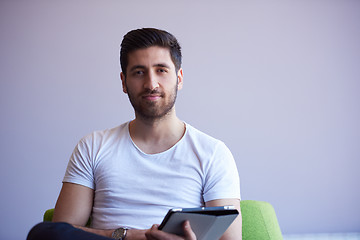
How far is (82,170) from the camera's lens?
1.53 meters

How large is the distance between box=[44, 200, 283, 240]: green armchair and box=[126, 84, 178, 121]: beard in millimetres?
531

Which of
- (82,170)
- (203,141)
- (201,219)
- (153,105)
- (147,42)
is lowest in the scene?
(201,219)

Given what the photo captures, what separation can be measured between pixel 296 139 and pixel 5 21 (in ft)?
8.77

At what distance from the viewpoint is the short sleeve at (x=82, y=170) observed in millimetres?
1531

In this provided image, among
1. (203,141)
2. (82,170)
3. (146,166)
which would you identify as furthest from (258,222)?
(82,170)

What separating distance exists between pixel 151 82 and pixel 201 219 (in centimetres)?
65

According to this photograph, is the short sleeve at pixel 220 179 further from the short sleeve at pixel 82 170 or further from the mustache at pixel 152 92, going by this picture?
the short sleeve at pixel 82 170

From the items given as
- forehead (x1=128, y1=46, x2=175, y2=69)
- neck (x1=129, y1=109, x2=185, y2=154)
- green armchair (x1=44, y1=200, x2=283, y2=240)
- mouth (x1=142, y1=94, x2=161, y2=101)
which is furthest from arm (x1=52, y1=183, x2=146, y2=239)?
forehead (x1=128, y1=46, x2=175, y2=69)

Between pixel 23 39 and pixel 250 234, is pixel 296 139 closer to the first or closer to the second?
pixel 250 234

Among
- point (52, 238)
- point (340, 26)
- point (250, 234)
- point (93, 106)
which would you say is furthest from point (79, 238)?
point (340, 26)

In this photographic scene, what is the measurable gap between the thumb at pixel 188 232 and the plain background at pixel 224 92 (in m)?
2.05

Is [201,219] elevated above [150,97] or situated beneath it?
situated beneath

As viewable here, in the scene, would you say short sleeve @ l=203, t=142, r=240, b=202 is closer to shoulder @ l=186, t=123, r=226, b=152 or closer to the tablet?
shoulder @ l=186, t=123, r=226, b=152

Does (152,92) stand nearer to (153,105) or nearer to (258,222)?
(153,105)
